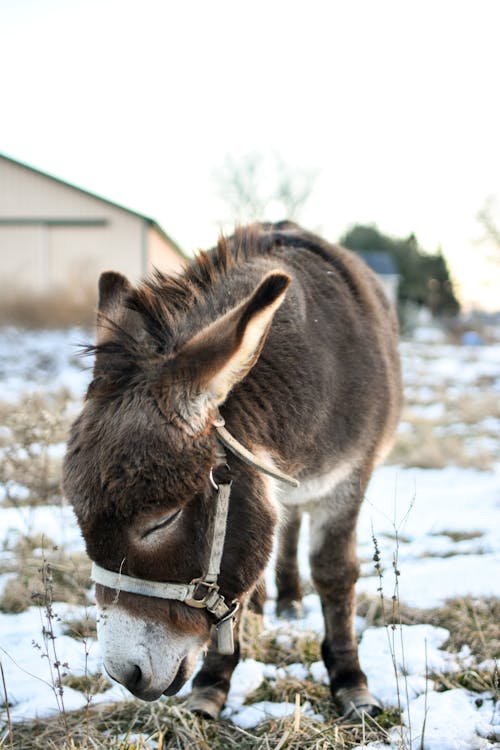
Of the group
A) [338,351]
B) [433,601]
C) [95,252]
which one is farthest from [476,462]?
[95,252]

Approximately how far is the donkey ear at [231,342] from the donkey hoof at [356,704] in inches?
60.7

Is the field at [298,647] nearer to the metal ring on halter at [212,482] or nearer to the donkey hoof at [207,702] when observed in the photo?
the donkey hoof at [207,702]

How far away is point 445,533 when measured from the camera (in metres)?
5.03

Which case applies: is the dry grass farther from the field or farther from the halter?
the halter

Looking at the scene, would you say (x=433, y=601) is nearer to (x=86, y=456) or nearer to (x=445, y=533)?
(x=445, y=533)

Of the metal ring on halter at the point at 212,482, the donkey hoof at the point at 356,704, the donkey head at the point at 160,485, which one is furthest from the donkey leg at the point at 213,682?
the metal ring on halter at the point at 212,482

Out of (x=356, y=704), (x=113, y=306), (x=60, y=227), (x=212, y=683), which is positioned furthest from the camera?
(x=60, y=227)

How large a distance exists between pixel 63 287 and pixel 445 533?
47.1 ft

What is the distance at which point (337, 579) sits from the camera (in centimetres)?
285

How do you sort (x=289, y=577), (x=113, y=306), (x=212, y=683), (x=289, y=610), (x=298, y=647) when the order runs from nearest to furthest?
(x=113, y=306)
(x=212, y=683)
(x=298, y=647)
(x=289, y=610)
(x=289, y=577)

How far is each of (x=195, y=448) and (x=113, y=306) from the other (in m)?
0.80

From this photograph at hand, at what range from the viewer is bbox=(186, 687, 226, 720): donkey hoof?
2646 millimetres

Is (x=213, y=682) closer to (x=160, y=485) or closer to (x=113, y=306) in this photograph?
(x=160, y=485)

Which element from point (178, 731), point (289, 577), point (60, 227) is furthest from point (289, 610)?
point (60, 227)
